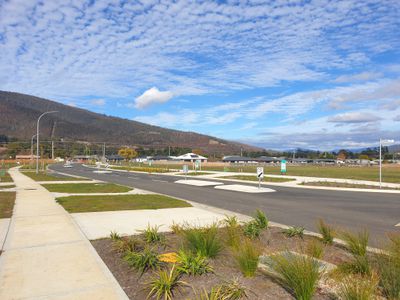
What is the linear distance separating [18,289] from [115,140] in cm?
18171

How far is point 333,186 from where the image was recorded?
26.7 meters

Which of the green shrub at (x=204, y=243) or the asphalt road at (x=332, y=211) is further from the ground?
the green shrub at (x=204, y=243)

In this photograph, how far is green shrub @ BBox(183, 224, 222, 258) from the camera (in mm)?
6566

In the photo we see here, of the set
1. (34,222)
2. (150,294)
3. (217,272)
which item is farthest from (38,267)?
(34,222)

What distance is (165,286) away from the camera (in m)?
5.03

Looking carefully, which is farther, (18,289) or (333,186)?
(333,186)

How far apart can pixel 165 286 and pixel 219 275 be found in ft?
3.25

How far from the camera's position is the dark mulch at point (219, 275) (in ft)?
16.6

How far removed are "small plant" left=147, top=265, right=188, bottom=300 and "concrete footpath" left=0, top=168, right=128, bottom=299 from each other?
0.42m

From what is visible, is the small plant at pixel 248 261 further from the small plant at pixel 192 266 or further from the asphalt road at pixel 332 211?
the asphalt road at pixel 332 211

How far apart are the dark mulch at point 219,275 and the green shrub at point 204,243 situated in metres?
0.15

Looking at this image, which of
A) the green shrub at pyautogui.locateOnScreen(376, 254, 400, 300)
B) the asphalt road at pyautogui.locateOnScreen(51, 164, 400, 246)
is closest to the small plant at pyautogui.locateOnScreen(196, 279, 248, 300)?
the green shrub at pyautogui.locateOnScreen(376, 254, 400, 300)

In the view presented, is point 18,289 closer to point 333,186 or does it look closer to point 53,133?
point 333,186

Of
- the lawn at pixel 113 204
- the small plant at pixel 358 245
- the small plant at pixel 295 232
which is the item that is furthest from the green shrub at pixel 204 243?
the lawn at pixel 113 204
